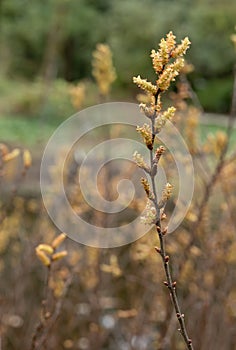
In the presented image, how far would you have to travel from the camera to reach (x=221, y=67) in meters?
9.75

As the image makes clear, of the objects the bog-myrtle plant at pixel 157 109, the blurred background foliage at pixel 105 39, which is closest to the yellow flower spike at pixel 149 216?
the bog-myrtle plant at pixel 157 109

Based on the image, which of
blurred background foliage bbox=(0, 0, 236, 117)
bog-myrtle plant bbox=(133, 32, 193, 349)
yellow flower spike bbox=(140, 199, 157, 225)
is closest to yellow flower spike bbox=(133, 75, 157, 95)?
bog-myrtle plant bbox=(133, 32, 193, 349)

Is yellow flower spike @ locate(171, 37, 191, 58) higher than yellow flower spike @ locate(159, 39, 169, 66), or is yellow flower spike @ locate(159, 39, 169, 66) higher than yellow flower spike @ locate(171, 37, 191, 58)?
yellow flower spike @ locate(171, 37, 191, 58)

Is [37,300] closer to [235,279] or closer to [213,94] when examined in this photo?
[235,279]

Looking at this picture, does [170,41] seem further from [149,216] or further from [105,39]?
[105,39]

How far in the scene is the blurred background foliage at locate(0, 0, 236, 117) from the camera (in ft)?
31.9

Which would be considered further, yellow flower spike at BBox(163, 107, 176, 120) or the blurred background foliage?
the blurred background foliage

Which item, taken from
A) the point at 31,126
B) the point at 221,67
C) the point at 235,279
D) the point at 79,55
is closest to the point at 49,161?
the point at 235,279

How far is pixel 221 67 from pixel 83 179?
811 cm

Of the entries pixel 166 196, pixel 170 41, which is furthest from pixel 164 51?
pixel 166 196

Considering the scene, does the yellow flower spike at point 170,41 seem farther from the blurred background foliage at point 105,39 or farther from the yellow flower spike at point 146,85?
the blurred background foliage at point 105,39

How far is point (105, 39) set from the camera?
37.4 ft

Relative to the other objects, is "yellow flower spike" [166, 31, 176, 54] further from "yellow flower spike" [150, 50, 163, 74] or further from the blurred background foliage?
the blurred background foliage

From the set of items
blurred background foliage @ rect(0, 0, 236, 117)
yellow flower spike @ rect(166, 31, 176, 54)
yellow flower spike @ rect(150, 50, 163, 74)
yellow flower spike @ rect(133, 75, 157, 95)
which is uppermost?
blurred background foliage @ rect(0, 0, 236, 117)
